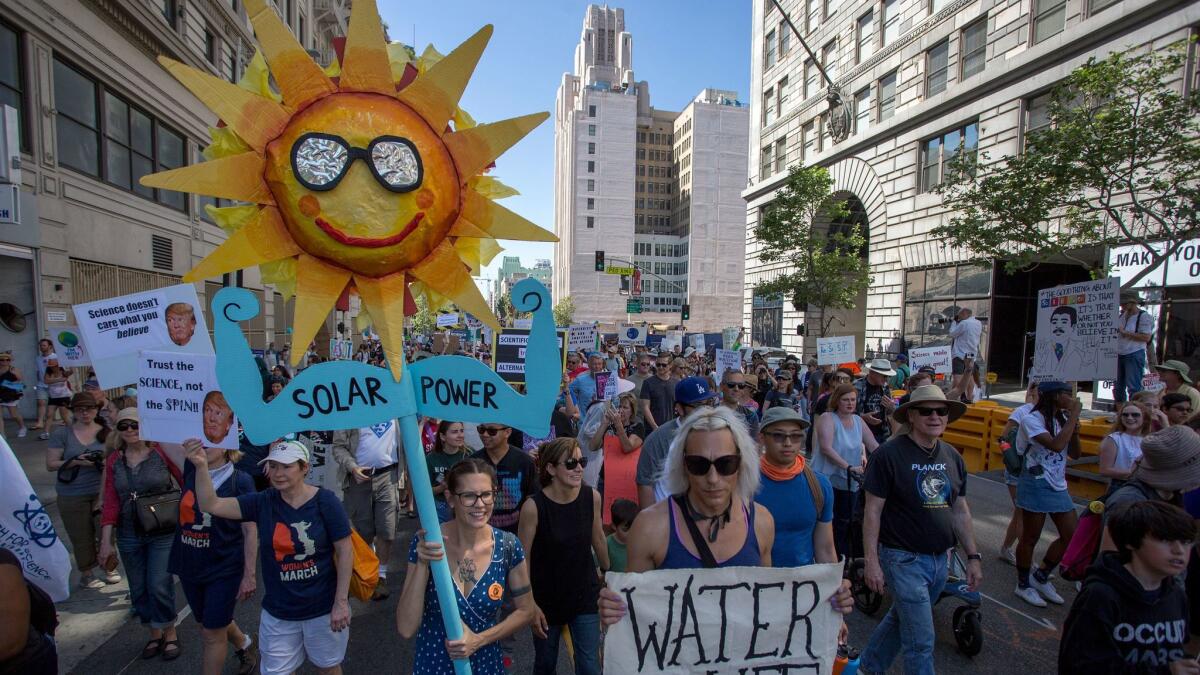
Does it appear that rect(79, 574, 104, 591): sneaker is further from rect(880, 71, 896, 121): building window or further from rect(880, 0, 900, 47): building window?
rect(880, 0, 900, 47): building window

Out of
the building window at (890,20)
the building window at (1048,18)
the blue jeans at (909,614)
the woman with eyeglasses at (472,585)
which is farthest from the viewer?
the building window at (890,20)

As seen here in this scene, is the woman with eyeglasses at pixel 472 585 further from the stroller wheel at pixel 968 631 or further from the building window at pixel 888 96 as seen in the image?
the building window at pixel 888 96

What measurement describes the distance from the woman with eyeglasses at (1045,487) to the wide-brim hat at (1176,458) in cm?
137

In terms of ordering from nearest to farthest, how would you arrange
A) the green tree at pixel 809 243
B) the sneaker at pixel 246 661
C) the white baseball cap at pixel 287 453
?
the white baseball cap at pixel 287 453 → the sneaker at pixel 246 661 → the green tree at pixel 809 243

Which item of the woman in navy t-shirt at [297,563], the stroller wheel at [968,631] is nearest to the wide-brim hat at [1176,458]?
the stroller wheel at [968,631]

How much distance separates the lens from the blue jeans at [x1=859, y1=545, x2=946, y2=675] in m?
3.38

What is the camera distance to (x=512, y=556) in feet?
9.19

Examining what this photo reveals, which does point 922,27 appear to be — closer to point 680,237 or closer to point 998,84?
point 998,84

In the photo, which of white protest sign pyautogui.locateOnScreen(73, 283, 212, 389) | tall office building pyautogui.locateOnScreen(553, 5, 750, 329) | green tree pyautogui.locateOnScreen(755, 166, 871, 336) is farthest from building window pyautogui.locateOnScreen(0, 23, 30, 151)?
tall office building pyautogui.locateOnScreen(553, 5, 750, 329)

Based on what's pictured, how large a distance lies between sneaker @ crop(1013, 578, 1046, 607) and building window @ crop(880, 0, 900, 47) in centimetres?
2472

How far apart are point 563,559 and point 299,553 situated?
145cm

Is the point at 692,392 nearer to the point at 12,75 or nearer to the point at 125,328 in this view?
the point at 125,328

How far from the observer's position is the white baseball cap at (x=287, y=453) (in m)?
3.16

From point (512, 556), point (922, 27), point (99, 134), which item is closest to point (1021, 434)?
point (512, 556)
